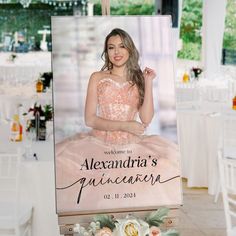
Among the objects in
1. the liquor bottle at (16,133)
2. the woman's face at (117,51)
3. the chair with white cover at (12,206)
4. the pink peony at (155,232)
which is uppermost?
the woman's face at (117,51)

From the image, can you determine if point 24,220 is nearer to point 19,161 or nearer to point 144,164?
point 19,161

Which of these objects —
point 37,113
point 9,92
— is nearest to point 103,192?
point 37,113

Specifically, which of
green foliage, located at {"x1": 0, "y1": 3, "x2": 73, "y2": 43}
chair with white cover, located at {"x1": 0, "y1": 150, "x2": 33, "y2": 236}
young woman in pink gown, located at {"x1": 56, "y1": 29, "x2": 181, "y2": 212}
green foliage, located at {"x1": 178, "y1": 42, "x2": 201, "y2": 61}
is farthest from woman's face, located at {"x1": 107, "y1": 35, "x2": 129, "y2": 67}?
green foliage, located at {"x1": 0, "y1": 3, "x2": 73, "y2": 43}

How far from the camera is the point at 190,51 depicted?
56.3 feet

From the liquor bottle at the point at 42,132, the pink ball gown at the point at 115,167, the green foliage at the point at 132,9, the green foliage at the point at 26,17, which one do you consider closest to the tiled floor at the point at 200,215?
the liquor bottle at the point at 42,132

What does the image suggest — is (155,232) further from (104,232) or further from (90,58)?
(90,58)

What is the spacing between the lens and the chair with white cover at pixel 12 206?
3.25m

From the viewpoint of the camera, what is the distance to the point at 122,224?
218 cm

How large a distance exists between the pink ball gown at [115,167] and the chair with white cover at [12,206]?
2.74 ft

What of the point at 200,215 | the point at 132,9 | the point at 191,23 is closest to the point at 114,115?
the point at 200,215

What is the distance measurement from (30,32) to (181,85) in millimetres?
9881

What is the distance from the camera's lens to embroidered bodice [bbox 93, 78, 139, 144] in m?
2.42

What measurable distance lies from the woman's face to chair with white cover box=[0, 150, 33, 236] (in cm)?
100

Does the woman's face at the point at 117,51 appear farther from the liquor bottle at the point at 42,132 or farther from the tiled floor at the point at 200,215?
the tiled floor at the point at 200,215
